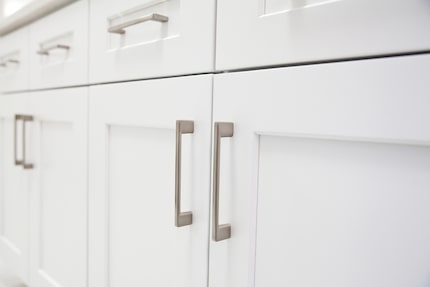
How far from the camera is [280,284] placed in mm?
458

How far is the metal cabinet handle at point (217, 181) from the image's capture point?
47 cm

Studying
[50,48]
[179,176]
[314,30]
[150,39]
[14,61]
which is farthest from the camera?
[14,61]

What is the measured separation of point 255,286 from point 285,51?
0.31 meters

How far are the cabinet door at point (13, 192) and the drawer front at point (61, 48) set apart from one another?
147 millimetres

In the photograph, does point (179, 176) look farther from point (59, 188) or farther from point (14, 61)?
point (14, 61)

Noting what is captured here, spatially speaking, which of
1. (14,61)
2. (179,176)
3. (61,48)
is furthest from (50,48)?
(179,176)

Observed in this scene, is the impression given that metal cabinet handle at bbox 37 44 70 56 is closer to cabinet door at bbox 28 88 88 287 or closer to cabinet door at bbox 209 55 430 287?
cabinet door at bbox 28 88 88 287

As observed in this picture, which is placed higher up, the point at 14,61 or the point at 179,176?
the point at 14,61

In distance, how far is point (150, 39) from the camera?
0.63 metres

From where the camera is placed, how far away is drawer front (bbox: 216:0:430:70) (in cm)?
34

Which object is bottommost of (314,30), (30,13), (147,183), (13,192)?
(13,192)

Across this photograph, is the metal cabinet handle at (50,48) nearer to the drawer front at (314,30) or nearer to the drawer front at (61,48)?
the drawer front at (61,48)

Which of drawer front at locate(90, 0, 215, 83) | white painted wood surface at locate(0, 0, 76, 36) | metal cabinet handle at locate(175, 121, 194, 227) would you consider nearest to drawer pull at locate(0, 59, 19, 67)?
white painted wood surface at locate(0, 0, 76, 36)

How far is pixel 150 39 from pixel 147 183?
26 cm
